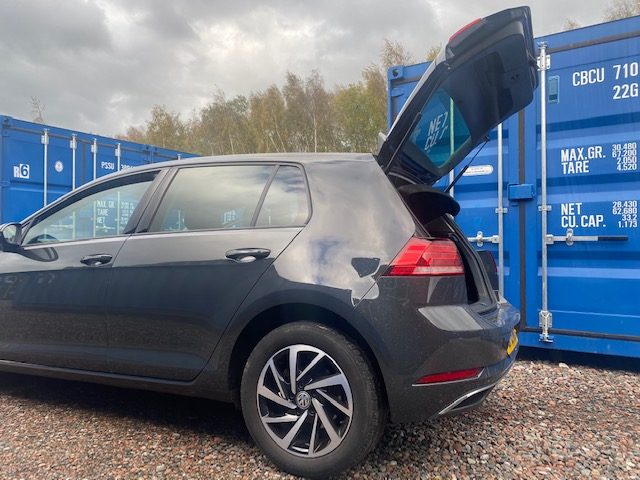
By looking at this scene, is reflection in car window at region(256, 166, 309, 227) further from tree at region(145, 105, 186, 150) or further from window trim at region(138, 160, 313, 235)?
tree at region(145, 105, 186, 150)

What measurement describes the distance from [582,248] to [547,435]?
1.91 m

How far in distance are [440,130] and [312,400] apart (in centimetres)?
168

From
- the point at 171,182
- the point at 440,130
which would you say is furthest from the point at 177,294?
the point at 440,130

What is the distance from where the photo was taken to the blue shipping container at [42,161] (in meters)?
6.54

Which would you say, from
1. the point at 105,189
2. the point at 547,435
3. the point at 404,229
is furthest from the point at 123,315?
the point at 547,435

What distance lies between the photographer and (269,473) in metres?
2.48

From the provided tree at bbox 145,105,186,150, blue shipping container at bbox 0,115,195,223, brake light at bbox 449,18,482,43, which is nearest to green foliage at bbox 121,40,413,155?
tree at bbox 145,105,186,150

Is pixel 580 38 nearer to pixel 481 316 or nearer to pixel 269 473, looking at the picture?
pixel 481 316

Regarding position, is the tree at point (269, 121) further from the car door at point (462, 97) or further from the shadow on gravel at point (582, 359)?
the car door at point (462, 97)

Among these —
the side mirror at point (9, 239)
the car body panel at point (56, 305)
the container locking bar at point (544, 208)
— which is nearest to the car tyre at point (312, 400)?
the car body panel at point (56, 305)

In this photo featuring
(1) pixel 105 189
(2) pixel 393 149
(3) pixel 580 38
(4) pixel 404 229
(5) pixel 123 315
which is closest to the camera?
(4) pixel 404 229

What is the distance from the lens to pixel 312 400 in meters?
2.35

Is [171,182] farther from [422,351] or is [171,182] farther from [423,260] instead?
[422,351]

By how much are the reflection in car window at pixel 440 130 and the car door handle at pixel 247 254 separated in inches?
37.5
